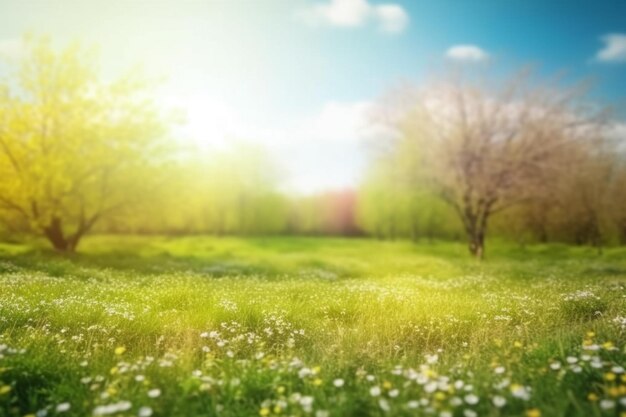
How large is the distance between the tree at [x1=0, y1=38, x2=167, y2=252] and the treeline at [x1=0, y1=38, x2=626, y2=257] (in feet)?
0.19

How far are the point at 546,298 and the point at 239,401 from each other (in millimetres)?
9188

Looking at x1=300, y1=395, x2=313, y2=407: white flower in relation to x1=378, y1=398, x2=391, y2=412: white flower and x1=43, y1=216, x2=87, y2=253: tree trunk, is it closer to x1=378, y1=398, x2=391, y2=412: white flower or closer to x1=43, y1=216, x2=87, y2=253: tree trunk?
x1=378, y1=398, x2=391, y2=412: white flower

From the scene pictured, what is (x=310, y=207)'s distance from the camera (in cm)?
8700

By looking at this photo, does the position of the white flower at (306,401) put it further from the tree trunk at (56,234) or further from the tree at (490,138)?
the tree at (490,138)

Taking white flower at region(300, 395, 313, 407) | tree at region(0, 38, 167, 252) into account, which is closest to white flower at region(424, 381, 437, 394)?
white flower at region(300, 395, 313, 407)

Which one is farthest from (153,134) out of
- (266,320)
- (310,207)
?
(310,207)

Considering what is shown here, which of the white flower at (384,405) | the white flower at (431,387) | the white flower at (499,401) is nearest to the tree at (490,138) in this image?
the white flower at (431,387)

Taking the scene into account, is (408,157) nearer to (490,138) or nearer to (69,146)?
(490,138)

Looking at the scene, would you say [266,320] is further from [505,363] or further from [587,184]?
[587,184]

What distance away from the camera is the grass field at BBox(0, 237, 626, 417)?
5395 mm

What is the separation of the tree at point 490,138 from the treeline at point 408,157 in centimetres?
8

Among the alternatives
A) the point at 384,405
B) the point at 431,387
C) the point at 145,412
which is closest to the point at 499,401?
the point at 431,387

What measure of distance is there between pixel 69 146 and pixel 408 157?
72.5 feet

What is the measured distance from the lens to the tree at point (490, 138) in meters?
31.6
